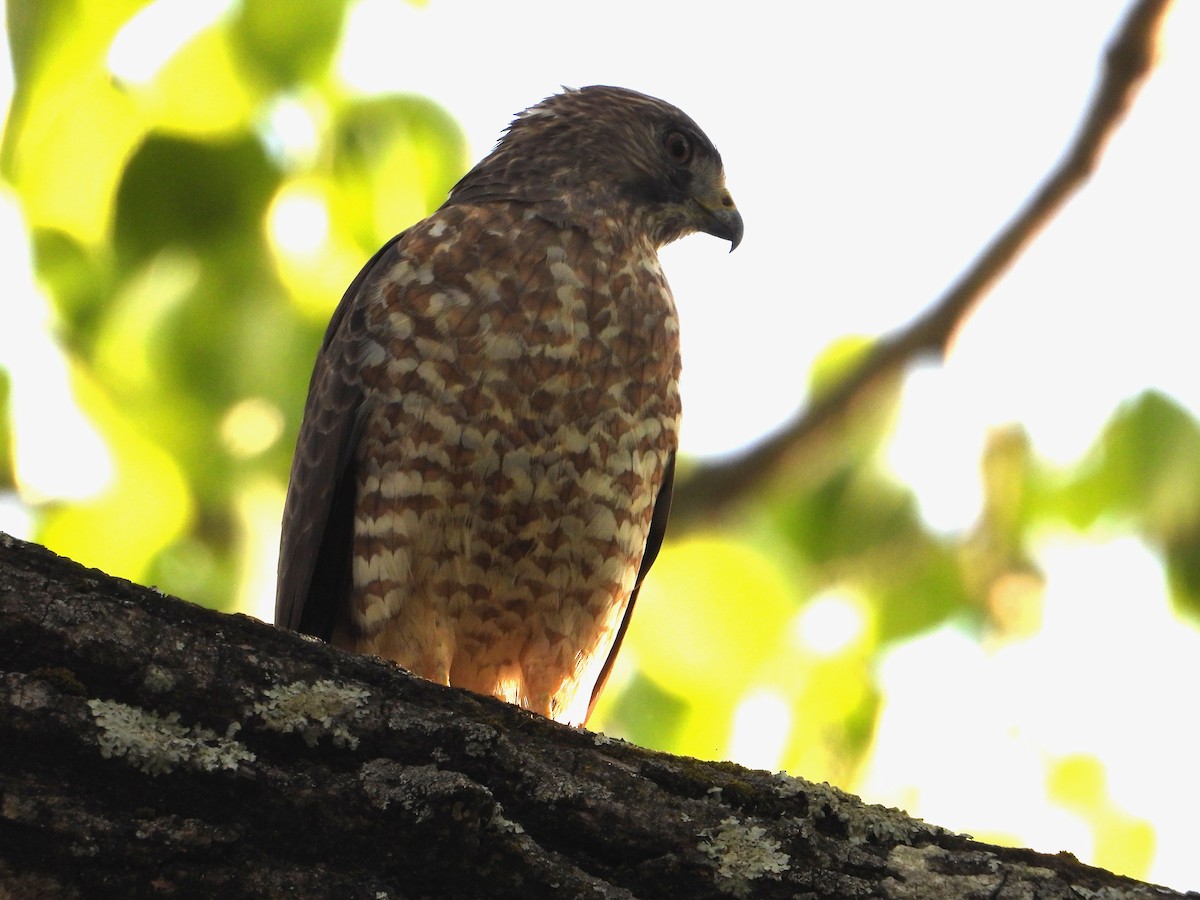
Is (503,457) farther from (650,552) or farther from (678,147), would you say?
(678,147)

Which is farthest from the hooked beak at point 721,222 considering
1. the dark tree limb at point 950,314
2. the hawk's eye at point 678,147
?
the dark tree limb at point 950,314

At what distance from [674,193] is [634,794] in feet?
11.0

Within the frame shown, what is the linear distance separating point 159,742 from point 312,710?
25 cm

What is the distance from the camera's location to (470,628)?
14.0ft

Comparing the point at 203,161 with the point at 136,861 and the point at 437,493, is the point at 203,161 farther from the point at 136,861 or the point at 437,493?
the point at 136,861

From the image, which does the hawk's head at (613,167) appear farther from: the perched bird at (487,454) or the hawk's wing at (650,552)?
the hawk's wing at (650,552)

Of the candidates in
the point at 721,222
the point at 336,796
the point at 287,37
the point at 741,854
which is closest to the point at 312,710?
the point at 336,796

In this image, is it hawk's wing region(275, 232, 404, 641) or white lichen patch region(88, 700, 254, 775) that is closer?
white lichen patch region(88, 700, 254, 775)

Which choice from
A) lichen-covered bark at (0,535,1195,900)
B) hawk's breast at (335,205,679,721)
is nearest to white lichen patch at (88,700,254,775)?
lichen-covered bark at (0,535,1195,900)

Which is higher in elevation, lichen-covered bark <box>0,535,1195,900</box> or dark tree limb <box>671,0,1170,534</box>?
dark tree limb <box>671,0,1170,534</box>

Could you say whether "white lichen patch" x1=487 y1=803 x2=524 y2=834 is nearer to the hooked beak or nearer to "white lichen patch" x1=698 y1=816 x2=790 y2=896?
"white lichen patch" x1=698 y1=816 x2=790 y2=896

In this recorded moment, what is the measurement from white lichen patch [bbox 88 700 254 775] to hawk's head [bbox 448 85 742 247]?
2835mm

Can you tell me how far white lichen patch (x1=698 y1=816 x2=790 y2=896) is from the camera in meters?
2.36

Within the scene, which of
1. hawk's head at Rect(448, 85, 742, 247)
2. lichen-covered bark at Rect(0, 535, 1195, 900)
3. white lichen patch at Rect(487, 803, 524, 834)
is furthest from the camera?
hawk's head at Rect(448, 85, 742, 247)
